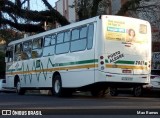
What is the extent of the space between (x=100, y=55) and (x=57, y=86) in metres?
4.09

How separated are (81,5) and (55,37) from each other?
927 centimetres

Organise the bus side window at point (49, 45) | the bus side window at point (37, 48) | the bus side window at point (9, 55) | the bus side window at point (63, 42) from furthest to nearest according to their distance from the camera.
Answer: the bus side window at point (9, 55)
the bus side window at point (37, 48)
the bus side window at point (49, 45)
the bus side window at point (63, 42)

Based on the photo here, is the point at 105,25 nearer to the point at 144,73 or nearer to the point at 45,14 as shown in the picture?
the point at 144,73

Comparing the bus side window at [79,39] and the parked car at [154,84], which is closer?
the bus side window at [79,39]

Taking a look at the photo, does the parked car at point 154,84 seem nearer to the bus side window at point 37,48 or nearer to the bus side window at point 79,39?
the bus side window at point 79,39

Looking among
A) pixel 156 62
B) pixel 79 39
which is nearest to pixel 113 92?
pixel 156 62

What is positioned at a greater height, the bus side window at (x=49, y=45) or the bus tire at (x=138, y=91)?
the bus side window at (x=49, y=45)

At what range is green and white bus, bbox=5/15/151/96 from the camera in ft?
59.1

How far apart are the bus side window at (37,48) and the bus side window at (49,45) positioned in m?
0.70

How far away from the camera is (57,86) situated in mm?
21125

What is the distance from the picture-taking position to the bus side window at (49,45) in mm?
21719

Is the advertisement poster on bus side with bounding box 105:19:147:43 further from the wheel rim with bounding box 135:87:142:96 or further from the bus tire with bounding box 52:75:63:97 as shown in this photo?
the wheel rim with bounding box 135:87:142:96

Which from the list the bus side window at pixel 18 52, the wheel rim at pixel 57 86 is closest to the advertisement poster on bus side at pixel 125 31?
the wheel rim at pixel 57 86

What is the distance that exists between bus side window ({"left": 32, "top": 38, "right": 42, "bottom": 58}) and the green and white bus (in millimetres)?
1484
